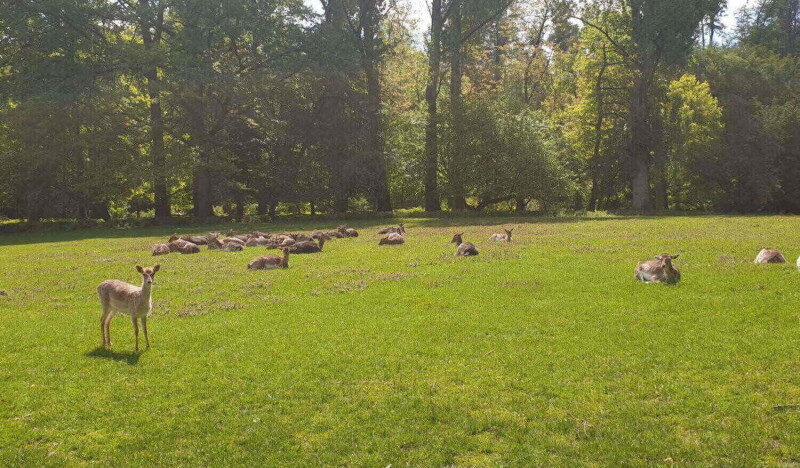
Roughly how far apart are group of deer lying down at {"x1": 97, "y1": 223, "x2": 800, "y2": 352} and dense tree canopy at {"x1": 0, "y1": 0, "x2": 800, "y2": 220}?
1916 centimetres

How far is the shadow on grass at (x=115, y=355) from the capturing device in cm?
938

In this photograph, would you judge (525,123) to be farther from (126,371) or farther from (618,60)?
(126,371)

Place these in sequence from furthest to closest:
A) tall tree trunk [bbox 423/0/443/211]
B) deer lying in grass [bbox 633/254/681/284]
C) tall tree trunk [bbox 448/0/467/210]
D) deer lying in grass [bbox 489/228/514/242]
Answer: tall tree trunk [bbox 423/0/443/211], tall tree trunk [bbox 448/0/467/210], deer lying in grass [bbox 489/228/514/242], deer lying in grass [bbox 633/254/681/284]

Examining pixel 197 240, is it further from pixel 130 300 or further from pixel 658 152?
pixel 658 152

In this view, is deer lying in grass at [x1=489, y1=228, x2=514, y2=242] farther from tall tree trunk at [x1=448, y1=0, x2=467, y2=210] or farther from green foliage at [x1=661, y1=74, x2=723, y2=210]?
green foliage at [x1=661, y1=74, x2=723, y2=210]

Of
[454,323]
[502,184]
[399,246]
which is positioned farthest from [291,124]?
[454,323]

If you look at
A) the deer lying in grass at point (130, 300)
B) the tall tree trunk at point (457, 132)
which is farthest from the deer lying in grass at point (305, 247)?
the tall tree trunk at point (457, 132)

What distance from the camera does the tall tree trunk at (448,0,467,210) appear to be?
4853 cm

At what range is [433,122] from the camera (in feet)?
165

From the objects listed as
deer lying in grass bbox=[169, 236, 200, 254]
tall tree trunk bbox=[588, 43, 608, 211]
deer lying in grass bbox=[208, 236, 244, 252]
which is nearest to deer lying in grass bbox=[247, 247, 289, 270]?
deer lying in grass bbox=[208, 236, 244, 252]

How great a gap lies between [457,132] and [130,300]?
41185mm

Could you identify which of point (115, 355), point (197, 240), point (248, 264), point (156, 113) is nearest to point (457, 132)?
point (156, 113)

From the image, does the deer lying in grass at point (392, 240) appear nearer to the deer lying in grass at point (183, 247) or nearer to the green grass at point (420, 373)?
the deer lying in grass at point (183, 247)

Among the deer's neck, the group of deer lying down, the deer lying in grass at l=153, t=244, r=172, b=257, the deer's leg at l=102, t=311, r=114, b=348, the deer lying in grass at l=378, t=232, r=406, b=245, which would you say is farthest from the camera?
the deer lying in grass at l=378, t=232, r=406, b=245
